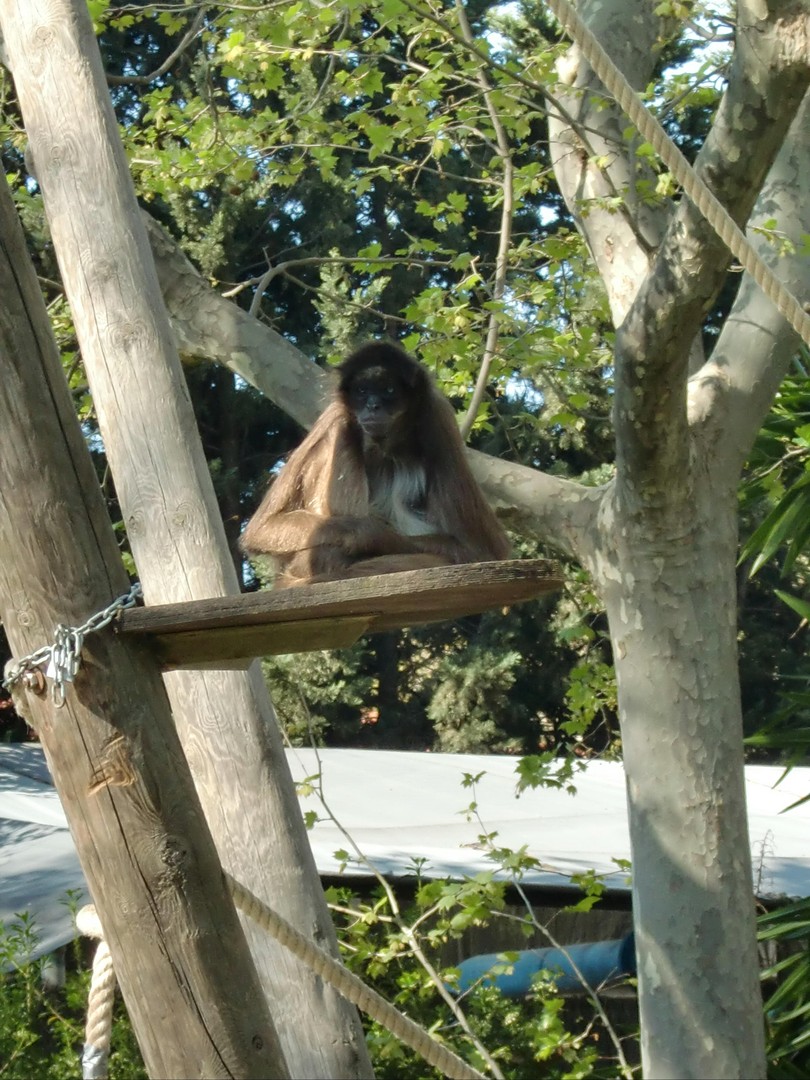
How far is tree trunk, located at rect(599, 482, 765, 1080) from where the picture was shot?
4.35 metres

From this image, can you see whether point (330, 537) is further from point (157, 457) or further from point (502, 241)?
point (502, 241)

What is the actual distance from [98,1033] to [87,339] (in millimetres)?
2108

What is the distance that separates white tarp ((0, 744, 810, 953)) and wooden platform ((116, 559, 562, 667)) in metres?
3.13

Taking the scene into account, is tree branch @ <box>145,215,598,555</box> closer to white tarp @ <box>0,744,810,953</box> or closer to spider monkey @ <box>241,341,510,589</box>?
spider monkey @ <box>241,341,510,589</box>

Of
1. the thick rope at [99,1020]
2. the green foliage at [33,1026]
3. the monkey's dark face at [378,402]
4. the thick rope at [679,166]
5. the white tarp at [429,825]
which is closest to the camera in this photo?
the thick rope at [679,166]

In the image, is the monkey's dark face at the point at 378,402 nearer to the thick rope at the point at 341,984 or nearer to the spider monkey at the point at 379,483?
the spider monkey at the point at 379,483

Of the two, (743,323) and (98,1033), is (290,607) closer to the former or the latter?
(98,1033)

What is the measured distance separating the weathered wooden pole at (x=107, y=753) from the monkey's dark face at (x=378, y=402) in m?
2.00

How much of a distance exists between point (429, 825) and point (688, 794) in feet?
14.5

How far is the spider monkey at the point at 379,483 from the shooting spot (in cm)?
383

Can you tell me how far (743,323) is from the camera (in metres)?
4.75

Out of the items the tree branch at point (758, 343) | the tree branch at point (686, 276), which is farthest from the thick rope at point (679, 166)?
the tree branch at point (758, 343)

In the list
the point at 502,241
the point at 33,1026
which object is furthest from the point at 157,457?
the point at 33,1026

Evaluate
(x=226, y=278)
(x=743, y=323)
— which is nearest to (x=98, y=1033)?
(x=743, y=323)
